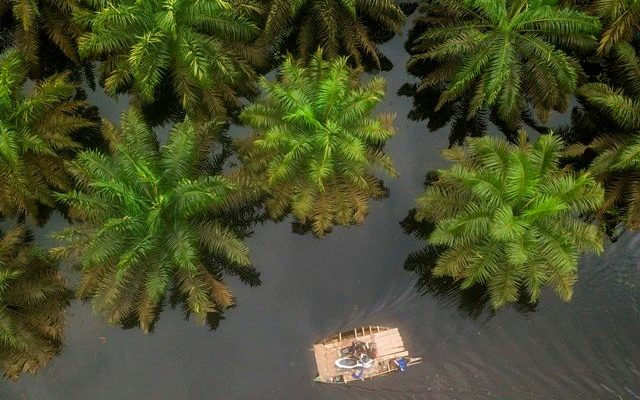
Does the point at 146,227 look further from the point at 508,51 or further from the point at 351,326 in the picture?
the point at 508,51

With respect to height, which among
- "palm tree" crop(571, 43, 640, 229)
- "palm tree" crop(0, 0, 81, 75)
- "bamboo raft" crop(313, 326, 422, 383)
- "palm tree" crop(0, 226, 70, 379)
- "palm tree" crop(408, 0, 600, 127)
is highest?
"palm tree" crop(0, 0, 81, 75)

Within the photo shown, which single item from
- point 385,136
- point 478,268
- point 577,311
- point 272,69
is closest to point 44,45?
point 272,69

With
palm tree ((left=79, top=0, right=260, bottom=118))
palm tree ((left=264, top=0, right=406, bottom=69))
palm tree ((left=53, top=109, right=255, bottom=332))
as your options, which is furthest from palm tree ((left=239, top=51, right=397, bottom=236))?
palm tree ((left=79, top=0, right=260, bottom=118))

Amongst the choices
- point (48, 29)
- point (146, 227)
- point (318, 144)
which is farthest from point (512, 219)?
point (48, 29)

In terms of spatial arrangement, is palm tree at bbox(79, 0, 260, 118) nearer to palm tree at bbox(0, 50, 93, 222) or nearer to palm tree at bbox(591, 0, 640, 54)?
palm tree at bbox(0, 50, 93, 222)

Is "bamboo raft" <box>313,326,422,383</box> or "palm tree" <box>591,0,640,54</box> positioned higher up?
"palm tree" <box>591,0,640,54</box>

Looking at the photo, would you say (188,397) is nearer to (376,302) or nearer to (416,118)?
(376,302)

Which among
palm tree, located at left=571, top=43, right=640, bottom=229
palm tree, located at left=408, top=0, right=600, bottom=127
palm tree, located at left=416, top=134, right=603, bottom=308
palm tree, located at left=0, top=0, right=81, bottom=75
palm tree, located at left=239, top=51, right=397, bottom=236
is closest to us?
palm tree, located at left=416, top=134, right=603, bottom=308

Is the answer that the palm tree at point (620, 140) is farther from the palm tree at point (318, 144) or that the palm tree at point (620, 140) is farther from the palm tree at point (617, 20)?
the palm tree at point (318, 144)
